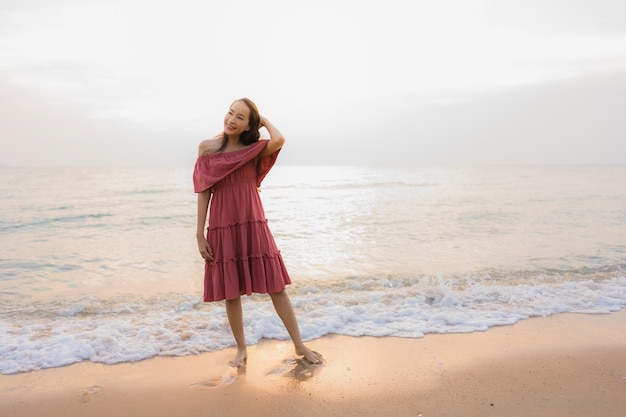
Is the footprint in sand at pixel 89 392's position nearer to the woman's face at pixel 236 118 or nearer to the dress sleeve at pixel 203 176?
the dress sleeve at pixel 203 176

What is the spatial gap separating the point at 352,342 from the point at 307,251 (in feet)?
17.7

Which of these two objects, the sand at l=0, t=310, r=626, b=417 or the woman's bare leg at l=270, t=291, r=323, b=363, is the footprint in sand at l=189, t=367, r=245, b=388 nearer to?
the sand at l=0, t=310, r=626, b=417

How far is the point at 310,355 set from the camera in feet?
12.3

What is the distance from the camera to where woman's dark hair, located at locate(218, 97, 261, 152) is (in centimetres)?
354

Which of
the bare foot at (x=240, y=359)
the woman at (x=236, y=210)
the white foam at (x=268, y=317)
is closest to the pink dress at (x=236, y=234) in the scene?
the woman at (x=236, y=210)

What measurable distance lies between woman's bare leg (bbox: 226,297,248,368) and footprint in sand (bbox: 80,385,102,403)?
0.95 m

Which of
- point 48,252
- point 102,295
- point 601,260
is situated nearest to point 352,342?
point 102,295

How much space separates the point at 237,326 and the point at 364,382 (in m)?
1.13

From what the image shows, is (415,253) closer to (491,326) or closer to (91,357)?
(491,326)

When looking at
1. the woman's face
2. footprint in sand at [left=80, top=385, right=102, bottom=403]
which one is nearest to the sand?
footprint in sand at [left=80, top=385, right=102, bottom=403]

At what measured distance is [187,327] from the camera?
4.83 m

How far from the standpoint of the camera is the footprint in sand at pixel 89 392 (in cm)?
323

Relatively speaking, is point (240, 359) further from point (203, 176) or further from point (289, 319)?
point (203, 176)

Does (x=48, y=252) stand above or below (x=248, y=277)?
below
